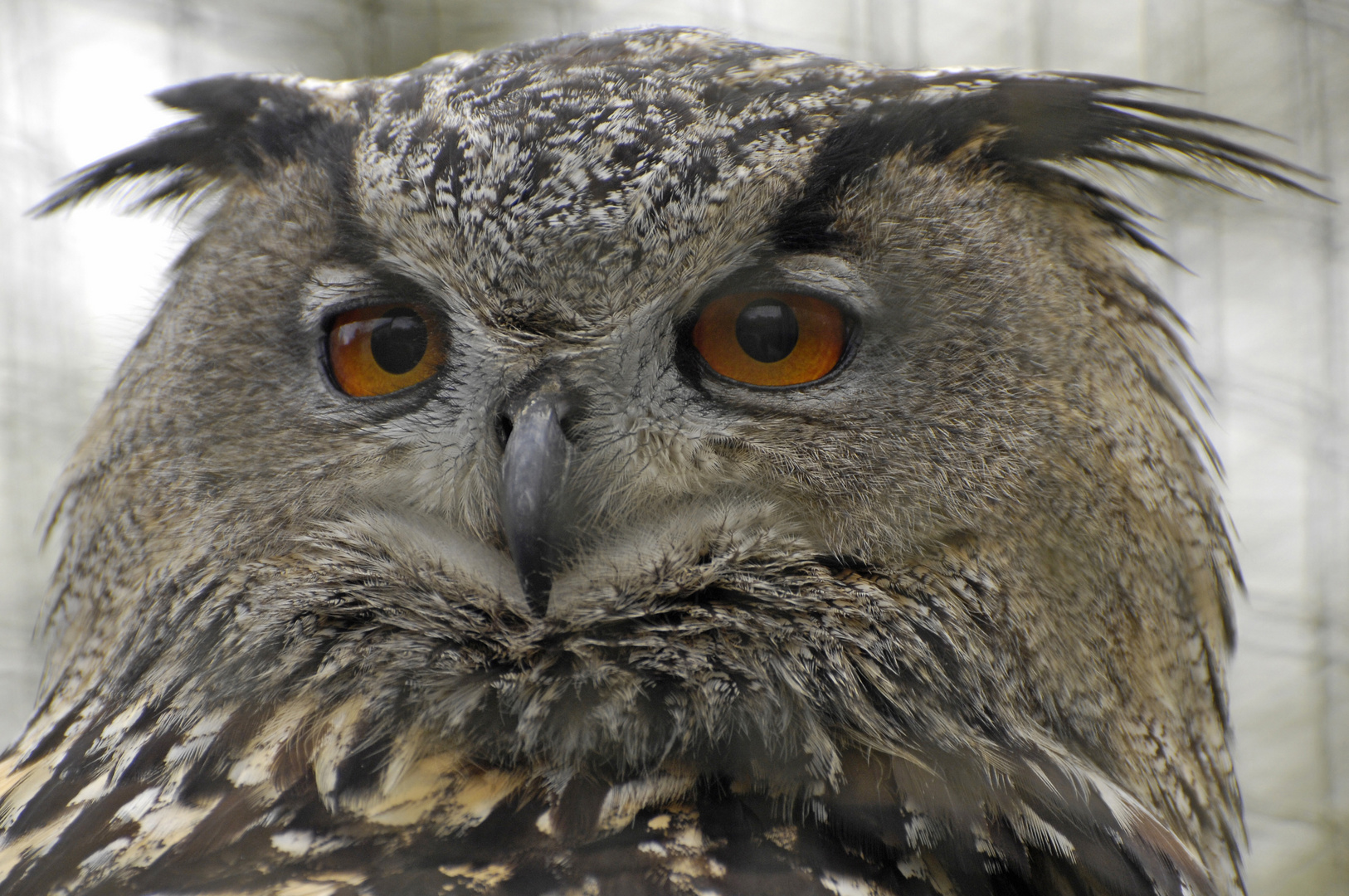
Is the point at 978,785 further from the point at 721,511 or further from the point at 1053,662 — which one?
the point at 721,511

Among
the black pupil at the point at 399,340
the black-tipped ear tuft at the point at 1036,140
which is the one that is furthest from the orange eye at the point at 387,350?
the black-tipped ear tuft at the point at 1036,140

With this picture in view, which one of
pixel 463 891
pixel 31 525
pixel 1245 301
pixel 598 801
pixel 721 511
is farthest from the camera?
pixel 1245 301

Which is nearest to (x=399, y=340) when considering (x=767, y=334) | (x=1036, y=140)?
(x=767, y=334)

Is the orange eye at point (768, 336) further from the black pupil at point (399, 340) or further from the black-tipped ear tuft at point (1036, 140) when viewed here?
the black pupil at point (399, 340)

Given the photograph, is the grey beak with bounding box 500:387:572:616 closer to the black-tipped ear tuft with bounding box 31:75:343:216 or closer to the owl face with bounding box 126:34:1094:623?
the owl face with bounding box 126:34:1094:623

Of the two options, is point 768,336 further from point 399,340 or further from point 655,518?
point 399,340

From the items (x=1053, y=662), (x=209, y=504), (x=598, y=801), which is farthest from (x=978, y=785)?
(x=209, y=504)

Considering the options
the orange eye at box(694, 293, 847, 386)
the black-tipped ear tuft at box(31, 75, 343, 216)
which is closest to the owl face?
the orange eye at box(694, 293, 847, 386)
